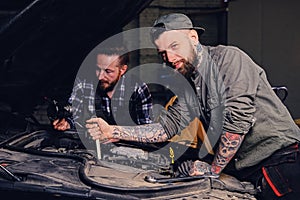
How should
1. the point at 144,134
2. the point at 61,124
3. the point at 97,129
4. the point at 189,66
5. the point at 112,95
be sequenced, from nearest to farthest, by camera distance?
the point at 189,66
the point at 97,129
the point at 144,134
the point at 61,124
the point at 112,95

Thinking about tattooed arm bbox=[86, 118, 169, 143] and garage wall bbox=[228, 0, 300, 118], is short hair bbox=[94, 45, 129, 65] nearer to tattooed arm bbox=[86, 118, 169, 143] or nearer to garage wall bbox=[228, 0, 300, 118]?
tattooed arm bbox=[86, 118, 169, 143]

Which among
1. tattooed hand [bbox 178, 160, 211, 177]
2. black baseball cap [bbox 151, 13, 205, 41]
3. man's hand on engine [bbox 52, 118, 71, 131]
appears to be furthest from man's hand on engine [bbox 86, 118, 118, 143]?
black baseball cap [bbox 151, 13, 205, 41]

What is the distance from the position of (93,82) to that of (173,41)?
1.02 metres

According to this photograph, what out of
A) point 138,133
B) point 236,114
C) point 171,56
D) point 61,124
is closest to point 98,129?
point 138,133

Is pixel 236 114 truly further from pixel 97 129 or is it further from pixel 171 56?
pixel 97 129

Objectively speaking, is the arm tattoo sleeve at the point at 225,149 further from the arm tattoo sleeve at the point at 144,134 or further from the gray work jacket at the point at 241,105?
the arm tattoo sleeve at the point at 144,134

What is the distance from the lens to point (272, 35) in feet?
25.7

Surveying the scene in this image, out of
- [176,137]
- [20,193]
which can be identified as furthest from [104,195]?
[176,137]

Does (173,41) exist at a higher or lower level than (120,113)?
higher

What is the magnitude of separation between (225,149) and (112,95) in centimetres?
118

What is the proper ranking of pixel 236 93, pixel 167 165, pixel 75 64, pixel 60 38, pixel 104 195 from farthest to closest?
1. pixel 75 64
2. pixel 60 38
3. pixel 167 165
4. pixel 236 93
5. pixel 104 195

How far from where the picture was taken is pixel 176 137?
127 inches

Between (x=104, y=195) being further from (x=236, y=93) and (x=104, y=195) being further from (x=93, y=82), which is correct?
(x=93, y=82)

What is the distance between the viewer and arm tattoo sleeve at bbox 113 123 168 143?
3160 millimetres
